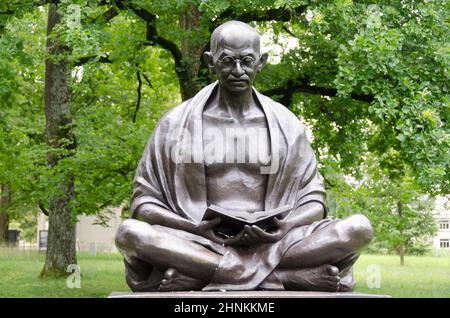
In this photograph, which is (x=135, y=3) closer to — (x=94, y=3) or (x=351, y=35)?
(x=94, y=3)

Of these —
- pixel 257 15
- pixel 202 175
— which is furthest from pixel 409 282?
pixel 202 175

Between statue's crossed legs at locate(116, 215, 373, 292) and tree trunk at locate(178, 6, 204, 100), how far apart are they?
677 centimetres

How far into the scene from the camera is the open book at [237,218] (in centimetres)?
564

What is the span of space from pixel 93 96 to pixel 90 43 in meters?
9.05

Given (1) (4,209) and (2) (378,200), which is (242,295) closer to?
(2) (378,200)

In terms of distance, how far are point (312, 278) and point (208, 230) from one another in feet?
2.72

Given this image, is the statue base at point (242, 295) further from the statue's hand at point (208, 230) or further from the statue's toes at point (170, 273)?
the statue's hand at point (208, 230)

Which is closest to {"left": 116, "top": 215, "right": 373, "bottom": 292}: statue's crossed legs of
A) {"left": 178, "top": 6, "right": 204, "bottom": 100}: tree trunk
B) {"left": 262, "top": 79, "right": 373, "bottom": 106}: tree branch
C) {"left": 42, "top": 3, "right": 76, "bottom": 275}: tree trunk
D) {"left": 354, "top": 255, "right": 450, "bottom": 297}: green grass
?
{"left": 178, "top": 6, "right": 204, "bottom": 100}: tree trunk

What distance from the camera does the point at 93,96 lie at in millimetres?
19484

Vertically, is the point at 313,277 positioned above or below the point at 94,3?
below

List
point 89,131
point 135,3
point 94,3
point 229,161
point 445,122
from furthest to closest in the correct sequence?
1. point 89,131
2. point 135,3
3. point 94,3
4. point 445,122
5. point 229,161

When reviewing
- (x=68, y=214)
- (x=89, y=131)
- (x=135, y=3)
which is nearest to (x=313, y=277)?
(x=135, y=3)

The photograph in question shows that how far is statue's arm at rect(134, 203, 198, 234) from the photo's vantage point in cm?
577

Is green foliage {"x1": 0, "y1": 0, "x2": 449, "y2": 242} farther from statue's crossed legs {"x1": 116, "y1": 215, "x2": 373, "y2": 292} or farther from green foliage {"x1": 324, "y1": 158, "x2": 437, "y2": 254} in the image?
statue's crossed legs {"x1": 116, "y1": 215, "x2": 373, "y2": 292}
